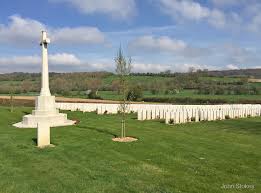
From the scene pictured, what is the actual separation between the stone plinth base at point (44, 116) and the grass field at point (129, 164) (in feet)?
13.5

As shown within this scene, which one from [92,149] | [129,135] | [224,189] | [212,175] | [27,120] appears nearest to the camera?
[224,189]

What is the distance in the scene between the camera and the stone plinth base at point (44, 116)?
1964 centimetres

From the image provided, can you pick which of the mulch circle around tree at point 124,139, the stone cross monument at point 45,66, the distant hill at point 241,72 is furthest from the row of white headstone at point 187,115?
the distant hill at point 241,72

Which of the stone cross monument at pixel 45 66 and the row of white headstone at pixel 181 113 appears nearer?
the stone cross monument at pixel 45 66

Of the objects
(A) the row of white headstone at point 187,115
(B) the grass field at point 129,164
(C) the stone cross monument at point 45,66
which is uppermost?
(C) the stone cross monument at point 45,66

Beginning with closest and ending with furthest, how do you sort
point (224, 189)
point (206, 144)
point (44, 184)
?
1. point (224, 189)
2. point (44, 184)
3. point (206, 144)

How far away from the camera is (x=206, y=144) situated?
525 inches

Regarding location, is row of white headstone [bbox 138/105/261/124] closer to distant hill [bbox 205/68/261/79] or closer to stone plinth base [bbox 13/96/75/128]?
stone plinth base [bbox 13/96/75/128]

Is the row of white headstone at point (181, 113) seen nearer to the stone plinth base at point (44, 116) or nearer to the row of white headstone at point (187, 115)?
the row of white headstone at point (187, 115)

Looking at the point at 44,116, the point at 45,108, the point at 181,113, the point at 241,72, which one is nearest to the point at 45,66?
the point at 45,108

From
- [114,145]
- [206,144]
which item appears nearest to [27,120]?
[114,145]

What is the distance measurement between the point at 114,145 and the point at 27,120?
8302mm

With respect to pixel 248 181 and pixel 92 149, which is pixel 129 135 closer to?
pixel 92 149

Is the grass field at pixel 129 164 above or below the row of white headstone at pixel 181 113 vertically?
below
